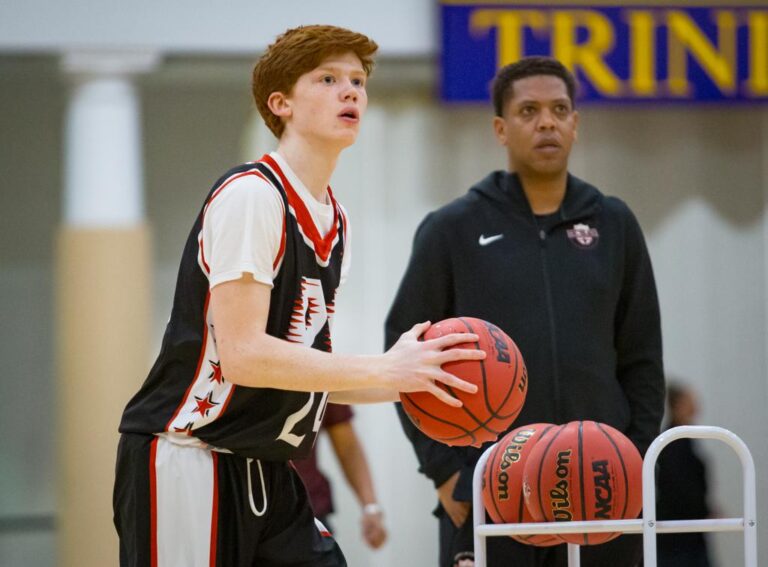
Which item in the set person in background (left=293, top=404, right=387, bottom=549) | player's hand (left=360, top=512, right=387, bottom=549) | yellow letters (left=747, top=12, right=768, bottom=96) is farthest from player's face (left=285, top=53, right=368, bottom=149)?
yellow letters (left=747, top=12, right=768, bottom=96)

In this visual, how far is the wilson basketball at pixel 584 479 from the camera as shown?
10.2ft

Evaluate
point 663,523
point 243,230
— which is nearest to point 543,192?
point 663,523

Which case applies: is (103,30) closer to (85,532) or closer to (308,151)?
(85,532)

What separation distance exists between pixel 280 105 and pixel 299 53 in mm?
136

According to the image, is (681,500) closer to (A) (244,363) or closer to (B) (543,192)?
(B) (543,192)

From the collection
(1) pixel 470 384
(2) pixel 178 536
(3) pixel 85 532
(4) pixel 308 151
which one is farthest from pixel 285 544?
(3) pixel 85 532

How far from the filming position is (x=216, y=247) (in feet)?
8.45

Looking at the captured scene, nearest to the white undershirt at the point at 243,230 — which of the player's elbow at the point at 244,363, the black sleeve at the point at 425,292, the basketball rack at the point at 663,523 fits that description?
the player's elbow at the point at 244,363

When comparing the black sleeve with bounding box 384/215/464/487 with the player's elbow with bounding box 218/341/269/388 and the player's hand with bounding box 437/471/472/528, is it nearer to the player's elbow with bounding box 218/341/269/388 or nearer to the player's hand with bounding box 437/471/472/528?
the player's hand with bounding box 437/471/472/528

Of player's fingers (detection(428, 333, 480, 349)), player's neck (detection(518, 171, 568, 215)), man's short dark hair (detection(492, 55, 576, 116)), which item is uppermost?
man's short dark hair (detection(492, 55, 576, 116))

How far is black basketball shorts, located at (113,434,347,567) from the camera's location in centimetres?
274

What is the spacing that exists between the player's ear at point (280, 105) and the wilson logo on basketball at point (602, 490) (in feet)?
3.87

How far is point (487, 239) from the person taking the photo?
Answer: 388 cm

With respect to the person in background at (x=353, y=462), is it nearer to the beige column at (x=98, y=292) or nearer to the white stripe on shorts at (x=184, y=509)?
the beige column at (x=98, y=292)
